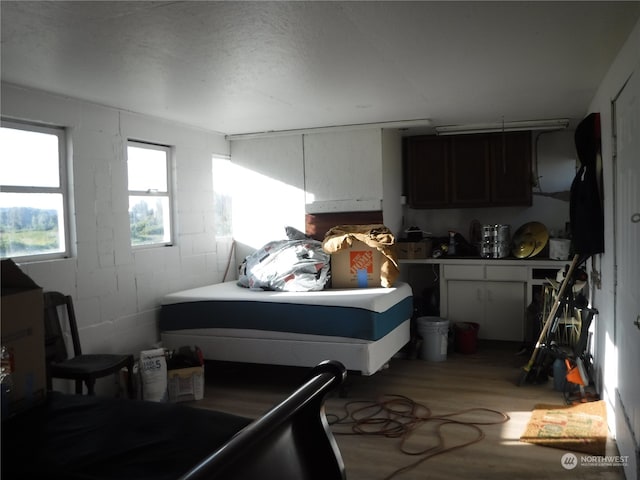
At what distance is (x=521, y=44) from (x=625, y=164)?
34.8 inches

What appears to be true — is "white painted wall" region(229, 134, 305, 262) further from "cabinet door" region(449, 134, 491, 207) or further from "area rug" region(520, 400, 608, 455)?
"area rug" region(520, 400, 608, 455)

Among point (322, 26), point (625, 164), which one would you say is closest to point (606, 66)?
point (625, 164)

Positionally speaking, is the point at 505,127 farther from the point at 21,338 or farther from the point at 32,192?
the point at 21,338

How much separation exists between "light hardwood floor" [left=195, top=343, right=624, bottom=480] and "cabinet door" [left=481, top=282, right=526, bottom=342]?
0.49 ft

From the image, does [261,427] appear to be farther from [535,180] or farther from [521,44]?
[535,180]

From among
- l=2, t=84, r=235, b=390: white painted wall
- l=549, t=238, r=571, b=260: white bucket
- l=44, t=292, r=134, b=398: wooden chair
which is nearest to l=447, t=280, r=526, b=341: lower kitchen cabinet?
l=549, t=238, r=571, b=260: white bucket

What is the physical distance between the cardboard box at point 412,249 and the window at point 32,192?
3.27 metres

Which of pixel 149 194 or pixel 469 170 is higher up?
pixel 469 170

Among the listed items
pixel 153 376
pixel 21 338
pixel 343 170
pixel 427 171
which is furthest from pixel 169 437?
pixel 427 171

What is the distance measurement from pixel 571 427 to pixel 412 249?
2571 mm

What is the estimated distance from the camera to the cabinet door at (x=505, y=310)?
5374 millimetres

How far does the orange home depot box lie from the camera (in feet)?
15.3

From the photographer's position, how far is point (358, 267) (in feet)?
15.4

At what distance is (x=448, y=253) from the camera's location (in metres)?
5.82
